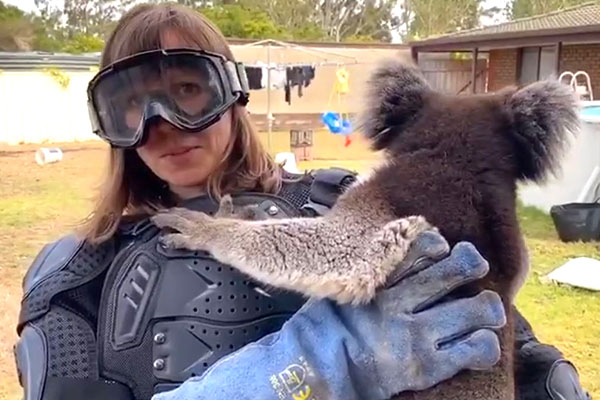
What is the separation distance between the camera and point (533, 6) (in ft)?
128

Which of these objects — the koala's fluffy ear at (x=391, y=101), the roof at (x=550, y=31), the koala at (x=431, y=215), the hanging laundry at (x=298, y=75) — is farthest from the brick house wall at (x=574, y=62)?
the koala at (x=431, y=215)

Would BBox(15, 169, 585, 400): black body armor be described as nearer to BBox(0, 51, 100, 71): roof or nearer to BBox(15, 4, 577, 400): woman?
BBox(15, 4, 577, 400): woman

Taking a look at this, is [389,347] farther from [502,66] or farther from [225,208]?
[502,66]

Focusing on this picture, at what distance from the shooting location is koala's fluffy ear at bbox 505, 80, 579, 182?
1.43 m

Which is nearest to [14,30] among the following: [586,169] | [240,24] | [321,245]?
[240,24]

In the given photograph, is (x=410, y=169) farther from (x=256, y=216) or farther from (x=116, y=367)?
(x=116, y=367)

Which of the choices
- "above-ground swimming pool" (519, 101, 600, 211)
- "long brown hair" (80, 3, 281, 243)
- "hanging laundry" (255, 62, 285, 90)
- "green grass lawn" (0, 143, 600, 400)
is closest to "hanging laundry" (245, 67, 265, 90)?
"hanging laundry" (255, 62, 285, 90)

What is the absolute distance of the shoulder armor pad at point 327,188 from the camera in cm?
155

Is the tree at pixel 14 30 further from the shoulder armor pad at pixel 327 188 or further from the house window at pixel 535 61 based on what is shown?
the shoulder armor pad at pixel 327 188

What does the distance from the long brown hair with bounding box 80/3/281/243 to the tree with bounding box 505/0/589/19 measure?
3794 centimetres

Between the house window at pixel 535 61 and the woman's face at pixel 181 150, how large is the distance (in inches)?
653

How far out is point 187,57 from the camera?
5.11 feet

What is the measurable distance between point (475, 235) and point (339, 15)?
41571 millimetres

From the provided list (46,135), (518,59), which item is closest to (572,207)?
(518,59)
